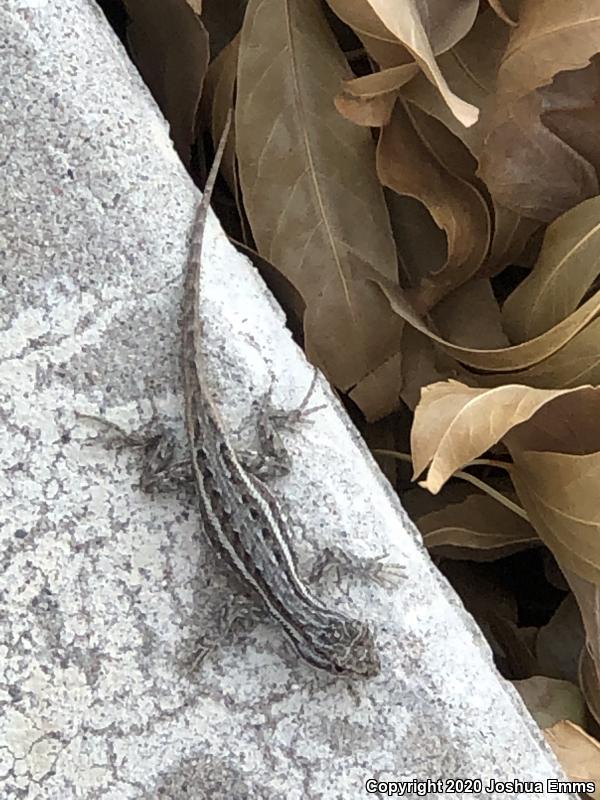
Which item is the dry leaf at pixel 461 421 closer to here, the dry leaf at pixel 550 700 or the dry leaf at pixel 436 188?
the dry leaf at pixel 436 188

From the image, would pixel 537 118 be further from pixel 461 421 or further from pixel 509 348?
pixel 461 421

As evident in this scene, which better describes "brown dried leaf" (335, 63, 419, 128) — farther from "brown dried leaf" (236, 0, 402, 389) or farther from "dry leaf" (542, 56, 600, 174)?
"dry leaf" (542, 56, 600, 174)

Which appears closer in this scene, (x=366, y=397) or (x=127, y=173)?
(x=127, y=173)

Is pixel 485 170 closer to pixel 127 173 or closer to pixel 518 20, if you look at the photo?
pixel 518 20

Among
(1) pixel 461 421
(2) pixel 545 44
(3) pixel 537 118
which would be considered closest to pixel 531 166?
(3) pixel 537 118

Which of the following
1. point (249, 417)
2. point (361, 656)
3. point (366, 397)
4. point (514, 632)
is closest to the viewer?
point (361, 656)

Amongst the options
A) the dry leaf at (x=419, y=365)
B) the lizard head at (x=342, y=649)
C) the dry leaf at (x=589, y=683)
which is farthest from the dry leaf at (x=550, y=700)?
the dry leaf at (x=419, y=365)

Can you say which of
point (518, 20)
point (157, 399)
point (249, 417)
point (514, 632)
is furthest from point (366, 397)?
point (518, 20)
